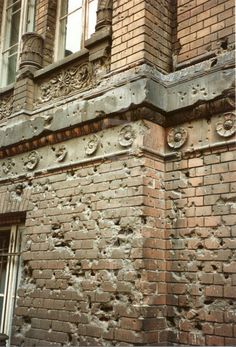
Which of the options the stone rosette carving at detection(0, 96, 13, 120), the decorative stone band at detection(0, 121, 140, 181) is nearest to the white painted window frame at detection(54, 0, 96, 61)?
the stone rosette carving at detection(0, 96, 13, 120)

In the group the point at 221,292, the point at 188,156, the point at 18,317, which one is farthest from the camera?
the point at 18,317

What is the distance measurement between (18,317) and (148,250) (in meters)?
1.71

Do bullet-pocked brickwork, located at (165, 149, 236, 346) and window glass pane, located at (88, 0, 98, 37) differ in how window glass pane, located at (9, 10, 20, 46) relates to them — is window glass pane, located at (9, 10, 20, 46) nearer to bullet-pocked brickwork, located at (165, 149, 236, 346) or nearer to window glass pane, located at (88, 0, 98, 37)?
window glass pane, located at (88, 0, 98, 37)

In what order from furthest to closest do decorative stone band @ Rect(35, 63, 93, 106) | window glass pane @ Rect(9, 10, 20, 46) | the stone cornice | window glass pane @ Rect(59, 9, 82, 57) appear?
window glass pane @ Rect(9, 10, 20, 46), window glass pane @ Rect(59, 9, 82, 57), decorative stone band @ Rect(35, 63, 93, 106), the stone cornice

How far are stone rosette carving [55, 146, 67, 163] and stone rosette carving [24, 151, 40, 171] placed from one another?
0.32 m

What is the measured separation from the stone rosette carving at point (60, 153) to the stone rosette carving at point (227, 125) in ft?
5.21

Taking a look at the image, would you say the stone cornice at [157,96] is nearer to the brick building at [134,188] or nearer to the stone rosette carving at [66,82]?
the brick building at [134,188]

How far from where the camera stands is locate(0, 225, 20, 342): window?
4.62 metres

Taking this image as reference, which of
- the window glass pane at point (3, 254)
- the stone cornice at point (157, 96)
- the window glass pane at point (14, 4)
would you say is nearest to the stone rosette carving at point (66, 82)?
the stone cornice at point (157, 96)

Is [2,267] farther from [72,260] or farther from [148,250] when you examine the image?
[148,250]

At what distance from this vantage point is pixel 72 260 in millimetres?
3713

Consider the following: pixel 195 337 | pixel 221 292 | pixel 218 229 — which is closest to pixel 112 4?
pixel 218 229

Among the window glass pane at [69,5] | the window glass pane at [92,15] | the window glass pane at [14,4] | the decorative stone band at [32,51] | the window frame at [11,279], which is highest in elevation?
the window glass pane at [14,4]

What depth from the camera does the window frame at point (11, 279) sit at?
4.61m
